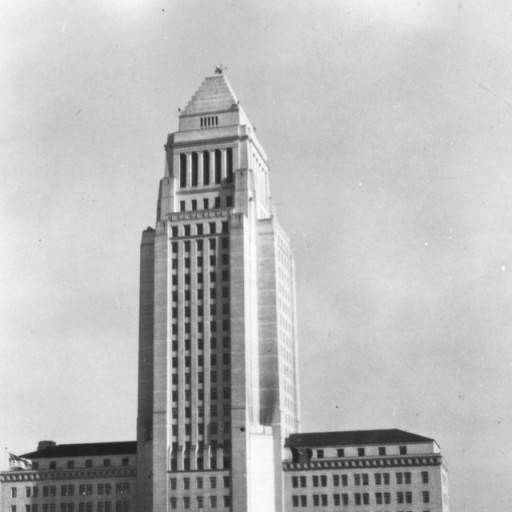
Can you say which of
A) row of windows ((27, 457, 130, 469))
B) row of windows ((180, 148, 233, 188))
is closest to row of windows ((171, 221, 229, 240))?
row of windows ((180, 148, 233, 188))

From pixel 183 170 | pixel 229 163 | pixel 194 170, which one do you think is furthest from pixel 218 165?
pixel 183 170

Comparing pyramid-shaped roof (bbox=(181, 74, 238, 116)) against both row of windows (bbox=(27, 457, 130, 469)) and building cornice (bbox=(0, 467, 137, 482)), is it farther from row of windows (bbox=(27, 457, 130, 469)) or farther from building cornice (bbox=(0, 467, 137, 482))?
building cornice (bbox=(0, 467, 137, 482))

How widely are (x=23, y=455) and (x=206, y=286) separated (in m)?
34.8

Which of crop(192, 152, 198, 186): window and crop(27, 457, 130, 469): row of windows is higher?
crop(192, 152, 198, 186): window

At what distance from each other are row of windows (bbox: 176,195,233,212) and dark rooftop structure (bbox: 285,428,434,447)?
31.6m

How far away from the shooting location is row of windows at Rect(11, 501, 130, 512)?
129500 millimetres

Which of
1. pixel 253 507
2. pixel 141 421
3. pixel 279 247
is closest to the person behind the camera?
pixel 253 507

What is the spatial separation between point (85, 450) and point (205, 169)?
40.7 m

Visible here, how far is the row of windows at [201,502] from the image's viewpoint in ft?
398

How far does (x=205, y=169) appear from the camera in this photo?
455 ft

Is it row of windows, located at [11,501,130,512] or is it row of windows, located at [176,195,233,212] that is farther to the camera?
row of windows, located at [176,195,233,212]

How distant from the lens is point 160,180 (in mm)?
139000

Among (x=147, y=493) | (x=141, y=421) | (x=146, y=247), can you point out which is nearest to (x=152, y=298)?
(x=146, y=247)

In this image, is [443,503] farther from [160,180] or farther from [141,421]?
[160,180]
